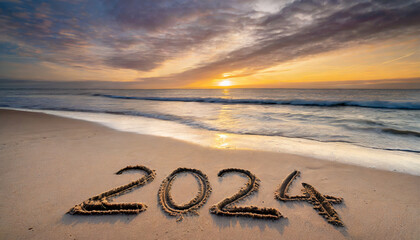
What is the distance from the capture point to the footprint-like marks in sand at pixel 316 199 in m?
1.92

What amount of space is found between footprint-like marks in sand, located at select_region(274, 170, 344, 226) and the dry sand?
61 millimetres

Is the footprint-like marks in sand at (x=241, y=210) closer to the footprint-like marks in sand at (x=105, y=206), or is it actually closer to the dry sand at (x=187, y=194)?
the dry sand at (x=187, y=194)

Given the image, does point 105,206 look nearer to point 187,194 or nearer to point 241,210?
point 187,194

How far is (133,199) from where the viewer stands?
7.36 ft

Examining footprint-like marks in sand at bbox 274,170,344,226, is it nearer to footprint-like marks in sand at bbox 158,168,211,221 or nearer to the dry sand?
the dry sand

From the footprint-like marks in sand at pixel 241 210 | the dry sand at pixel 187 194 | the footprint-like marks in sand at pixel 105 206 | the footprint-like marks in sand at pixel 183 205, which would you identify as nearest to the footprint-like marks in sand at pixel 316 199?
the dry sand at pixel 187 194

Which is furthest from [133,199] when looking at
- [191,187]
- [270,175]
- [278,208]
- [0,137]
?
[0,137]

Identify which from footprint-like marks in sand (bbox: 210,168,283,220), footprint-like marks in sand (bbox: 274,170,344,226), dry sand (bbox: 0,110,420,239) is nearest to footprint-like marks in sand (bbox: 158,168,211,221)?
dry sand (bbox: 0,110,420,239)

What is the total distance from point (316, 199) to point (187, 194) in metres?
1.71

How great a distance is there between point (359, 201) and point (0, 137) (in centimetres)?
812

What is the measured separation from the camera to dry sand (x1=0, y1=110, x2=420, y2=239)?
1.76 meters

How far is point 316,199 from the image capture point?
7.31 ft

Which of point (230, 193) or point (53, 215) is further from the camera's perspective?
point (230, 193)

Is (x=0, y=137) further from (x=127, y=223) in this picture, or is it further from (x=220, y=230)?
(x=220, y=230)
